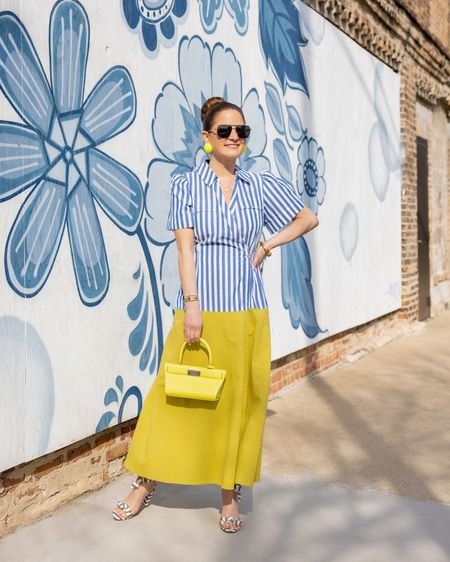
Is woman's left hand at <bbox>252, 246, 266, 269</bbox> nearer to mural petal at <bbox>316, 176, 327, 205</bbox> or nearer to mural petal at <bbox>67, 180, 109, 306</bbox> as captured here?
mural petal at <bbox>67, 180, 109, 306</bbox>


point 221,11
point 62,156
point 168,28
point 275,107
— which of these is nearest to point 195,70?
point 168,28

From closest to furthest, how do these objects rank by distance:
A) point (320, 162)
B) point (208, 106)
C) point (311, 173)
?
point (208, 106) → point (311, 173) → point (320, 162)

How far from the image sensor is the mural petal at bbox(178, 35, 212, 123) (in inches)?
184

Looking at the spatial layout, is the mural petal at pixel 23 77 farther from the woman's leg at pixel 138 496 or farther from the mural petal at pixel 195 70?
the woman's leg at pixel 138 496

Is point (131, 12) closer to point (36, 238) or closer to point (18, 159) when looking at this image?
point (18, 159)

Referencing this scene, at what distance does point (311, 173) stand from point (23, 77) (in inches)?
145

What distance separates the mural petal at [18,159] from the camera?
129 inches

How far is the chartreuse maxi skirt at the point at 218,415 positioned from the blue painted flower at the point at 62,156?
71 cm

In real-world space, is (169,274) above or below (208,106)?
below

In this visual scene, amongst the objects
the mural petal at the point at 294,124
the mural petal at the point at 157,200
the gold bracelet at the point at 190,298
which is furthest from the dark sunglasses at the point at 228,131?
the mural petal at the point at 294,124

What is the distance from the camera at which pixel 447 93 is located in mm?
11641

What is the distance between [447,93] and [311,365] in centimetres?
648

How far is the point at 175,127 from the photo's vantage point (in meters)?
4.57

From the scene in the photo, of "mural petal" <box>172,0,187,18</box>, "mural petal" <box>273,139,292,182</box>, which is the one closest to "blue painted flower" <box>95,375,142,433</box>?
"mural petal" <box>172,0,187,18</box>
